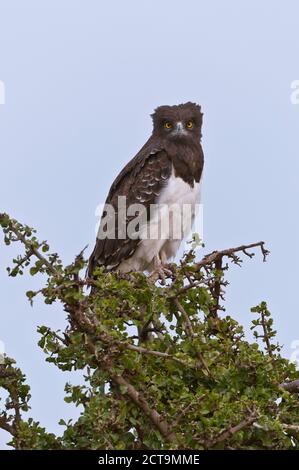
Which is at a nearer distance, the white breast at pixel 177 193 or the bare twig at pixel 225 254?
the bare twig at pixel 225 254

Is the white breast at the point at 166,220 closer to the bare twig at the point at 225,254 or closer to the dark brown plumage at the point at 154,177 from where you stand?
the dark brown plumage at the point at 154,177

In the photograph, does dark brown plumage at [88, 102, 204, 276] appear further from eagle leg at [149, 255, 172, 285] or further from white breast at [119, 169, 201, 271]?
eagle leg at [149, 255, 172, 285]

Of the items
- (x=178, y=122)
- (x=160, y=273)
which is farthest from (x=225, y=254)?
(x=178, y=122)

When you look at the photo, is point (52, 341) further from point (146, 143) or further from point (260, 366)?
point (146, 143)

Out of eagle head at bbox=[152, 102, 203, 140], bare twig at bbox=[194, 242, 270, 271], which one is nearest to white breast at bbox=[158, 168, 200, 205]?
eagle head at bbox=[152, 102, 203, 140]

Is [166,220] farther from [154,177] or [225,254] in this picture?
[225,254]

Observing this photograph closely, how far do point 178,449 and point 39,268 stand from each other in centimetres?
149

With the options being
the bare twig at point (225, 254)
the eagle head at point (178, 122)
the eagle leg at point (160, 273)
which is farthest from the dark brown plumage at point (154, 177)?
the bare twig at point (225, 254)

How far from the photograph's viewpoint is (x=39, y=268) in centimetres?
741

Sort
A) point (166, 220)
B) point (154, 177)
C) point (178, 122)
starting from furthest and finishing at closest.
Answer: point (178, 122) < point (154, 177) < point (166, 220)

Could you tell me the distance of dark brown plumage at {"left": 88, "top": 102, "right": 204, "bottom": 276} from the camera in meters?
12.0

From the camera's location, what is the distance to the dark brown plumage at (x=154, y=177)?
39.2ft

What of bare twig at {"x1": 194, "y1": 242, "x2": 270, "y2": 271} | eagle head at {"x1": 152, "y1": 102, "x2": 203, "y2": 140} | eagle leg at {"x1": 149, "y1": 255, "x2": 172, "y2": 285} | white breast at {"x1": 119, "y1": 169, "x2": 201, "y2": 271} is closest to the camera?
bare twig at {"x1": 194, "y1": 242, "x2": 270, "y2": 271}

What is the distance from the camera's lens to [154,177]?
12094 millimetres
